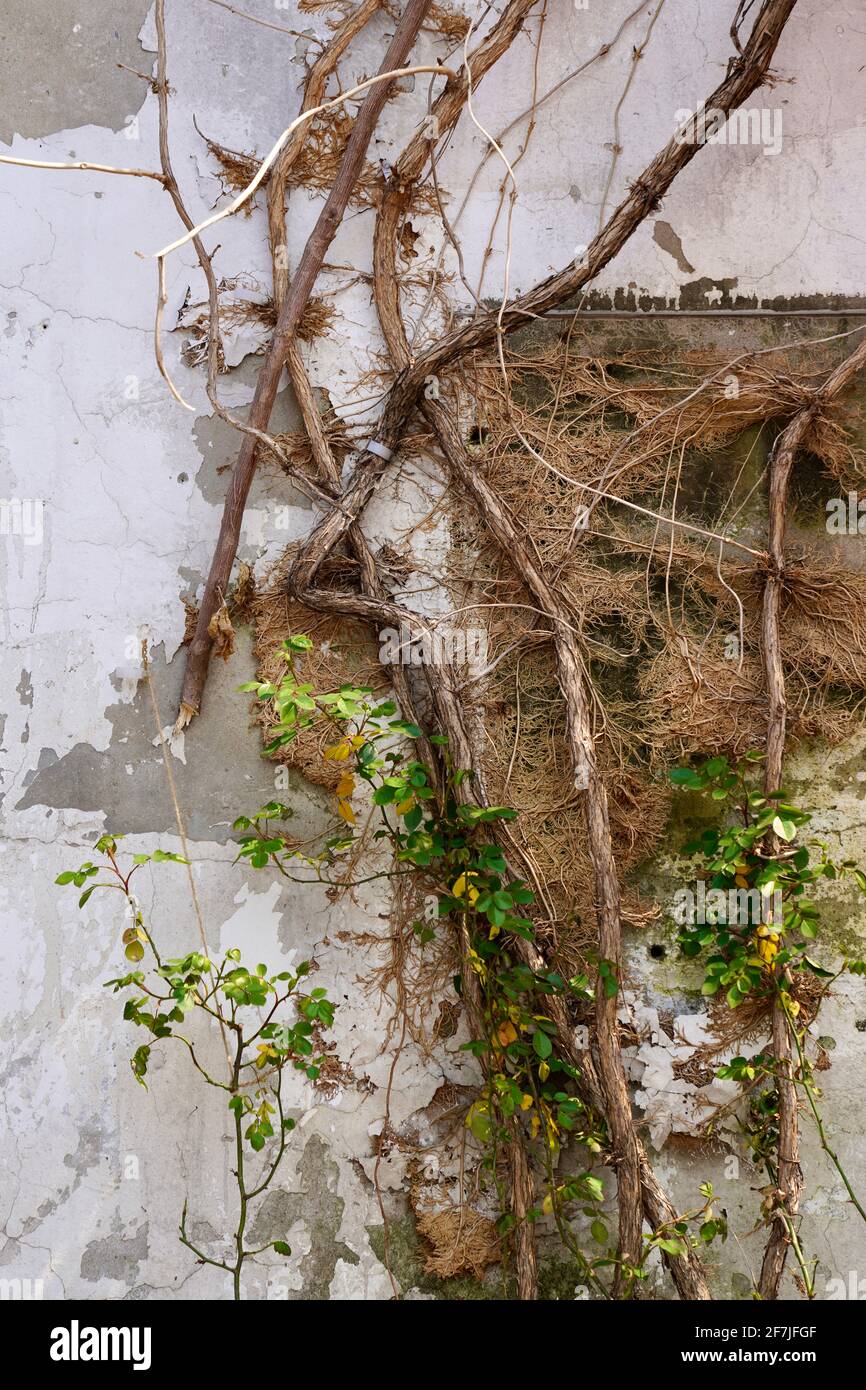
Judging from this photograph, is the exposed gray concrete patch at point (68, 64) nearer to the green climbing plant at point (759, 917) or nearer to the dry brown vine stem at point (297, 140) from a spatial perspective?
the dry brown vine stem at point (297, 140)

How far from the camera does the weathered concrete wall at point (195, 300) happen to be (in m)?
2.74

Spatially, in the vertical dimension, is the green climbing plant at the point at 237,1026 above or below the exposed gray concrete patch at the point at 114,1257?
above

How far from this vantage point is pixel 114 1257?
263 centimetres

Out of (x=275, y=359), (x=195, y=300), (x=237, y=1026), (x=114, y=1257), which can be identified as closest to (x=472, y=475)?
(x=275, y=359)

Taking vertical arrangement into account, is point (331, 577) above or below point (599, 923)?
above

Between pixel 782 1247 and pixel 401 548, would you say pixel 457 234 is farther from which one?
pixel 782 1247

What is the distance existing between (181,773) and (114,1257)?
4.23 feet

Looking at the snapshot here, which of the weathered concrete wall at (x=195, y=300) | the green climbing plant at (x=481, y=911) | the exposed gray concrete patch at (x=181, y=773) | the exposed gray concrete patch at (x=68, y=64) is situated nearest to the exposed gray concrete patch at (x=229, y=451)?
the weathered concrete wall at (x=195, y=300)

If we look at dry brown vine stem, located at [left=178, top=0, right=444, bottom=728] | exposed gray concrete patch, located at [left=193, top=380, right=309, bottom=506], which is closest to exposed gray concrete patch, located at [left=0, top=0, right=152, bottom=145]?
dry brown vine stem, located at [left=178, top=0, right=444, bottom=728]

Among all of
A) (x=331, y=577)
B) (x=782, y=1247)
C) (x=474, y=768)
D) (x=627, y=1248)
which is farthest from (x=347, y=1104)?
(x=331, y=577)

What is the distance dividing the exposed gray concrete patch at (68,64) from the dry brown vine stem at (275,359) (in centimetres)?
66

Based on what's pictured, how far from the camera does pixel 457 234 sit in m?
2.87

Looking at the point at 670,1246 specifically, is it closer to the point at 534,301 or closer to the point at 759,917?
the point at 759,917
